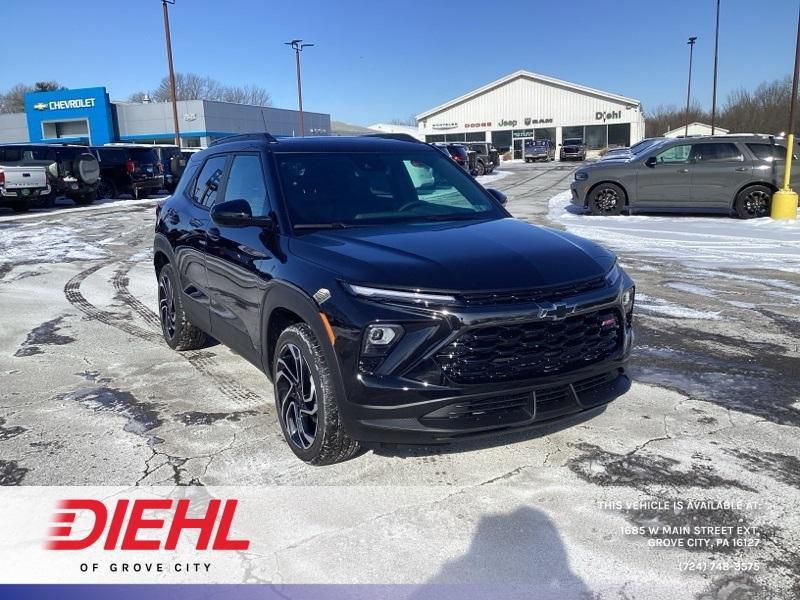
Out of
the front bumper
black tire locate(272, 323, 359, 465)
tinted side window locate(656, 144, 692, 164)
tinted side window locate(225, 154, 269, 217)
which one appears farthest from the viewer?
tinted side window locate(656, 144, 692, 164)

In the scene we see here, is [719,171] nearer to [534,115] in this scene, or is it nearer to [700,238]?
[700,238]

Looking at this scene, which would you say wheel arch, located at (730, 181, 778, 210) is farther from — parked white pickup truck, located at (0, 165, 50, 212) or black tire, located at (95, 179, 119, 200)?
black tire, located at (95, 179, 119, 200)

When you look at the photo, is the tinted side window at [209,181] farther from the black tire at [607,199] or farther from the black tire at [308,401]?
the black tire at [607,199]

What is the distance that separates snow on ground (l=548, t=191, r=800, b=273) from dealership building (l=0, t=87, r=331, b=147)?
41.8 m

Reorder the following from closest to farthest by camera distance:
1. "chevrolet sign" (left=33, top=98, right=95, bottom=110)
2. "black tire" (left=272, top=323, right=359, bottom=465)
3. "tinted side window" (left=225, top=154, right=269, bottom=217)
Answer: "black tire" (left=272, top=323, right=359, bottom=465), "tinted side window" (left=225, top=154, right=269, bottom=217), "chevrolet sign" (left=33, top=98, right=95, bottom=110)

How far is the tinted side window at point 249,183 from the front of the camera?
13.4 feet

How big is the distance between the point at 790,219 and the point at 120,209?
17.5 meters

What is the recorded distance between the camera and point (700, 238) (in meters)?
11.9

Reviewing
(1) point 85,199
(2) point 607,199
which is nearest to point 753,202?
(2) point 607,199

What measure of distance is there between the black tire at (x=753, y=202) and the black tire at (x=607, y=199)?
237 centimetres

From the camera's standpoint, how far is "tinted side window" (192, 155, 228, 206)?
4.87 meters

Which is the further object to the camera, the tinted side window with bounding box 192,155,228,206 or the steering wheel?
the tinted side window with bounding box 192,155,228,206

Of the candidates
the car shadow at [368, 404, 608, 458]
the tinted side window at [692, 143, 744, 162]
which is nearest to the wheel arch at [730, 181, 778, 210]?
the tinted side window at [692, 143, 744, 162]

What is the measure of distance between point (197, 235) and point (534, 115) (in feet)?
194
